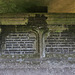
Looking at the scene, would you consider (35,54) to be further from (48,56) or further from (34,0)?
(34,0)

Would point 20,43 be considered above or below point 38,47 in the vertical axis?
above

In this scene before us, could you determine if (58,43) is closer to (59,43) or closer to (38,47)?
(59,43)

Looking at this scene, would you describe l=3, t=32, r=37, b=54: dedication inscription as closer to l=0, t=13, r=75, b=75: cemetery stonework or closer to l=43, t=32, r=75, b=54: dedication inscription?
l=0, t=13, r=75, b=75: cemetery stonework

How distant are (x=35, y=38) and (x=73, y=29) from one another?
3.29 ft

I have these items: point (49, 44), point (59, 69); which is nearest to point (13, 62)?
point (49, 44)

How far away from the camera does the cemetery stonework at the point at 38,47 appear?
90.6 inches

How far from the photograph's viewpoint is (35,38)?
7.72 feet

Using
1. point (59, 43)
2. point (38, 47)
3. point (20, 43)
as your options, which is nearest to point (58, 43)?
point (59, 43)

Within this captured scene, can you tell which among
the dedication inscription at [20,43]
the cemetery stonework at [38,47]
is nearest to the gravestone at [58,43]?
the cemetery stonework at [38,47]

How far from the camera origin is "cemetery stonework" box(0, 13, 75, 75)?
230 cm

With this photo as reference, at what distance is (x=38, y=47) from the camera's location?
236 cm

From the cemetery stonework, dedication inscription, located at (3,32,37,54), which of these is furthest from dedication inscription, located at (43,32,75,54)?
dedication inscription, located at (3,32,37,54)

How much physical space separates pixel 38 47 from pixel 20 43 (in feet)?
1.58

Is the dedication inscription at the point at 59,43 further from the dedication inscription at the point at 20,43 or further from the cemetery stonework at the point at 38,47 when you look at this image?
the dedication inscription at the point at 20,43
